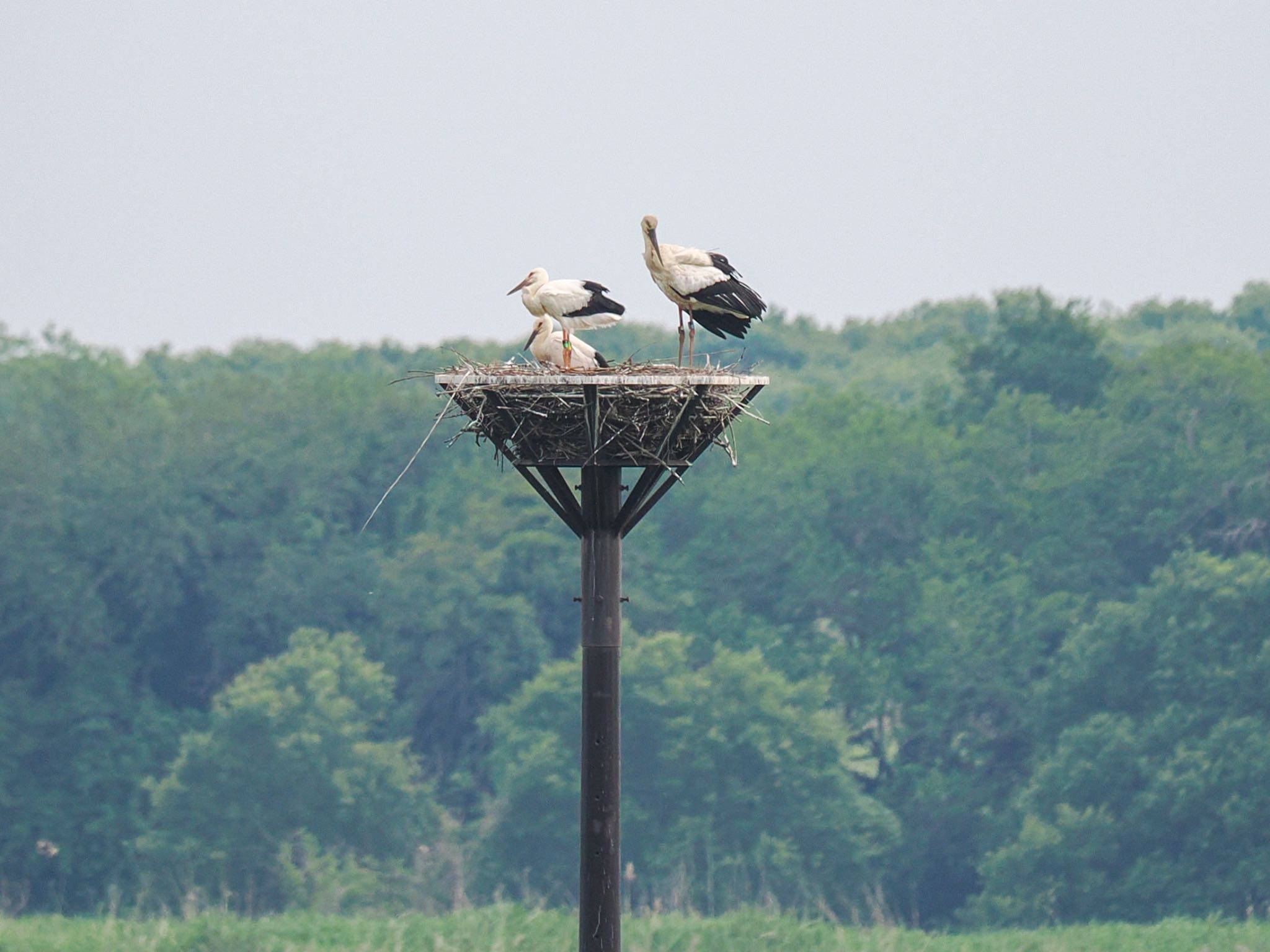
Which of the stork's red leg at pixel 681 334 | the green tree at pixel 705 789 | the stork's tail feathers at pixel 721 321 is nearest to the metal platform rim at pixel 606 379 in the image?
the stork's red leg at pixel 681 334

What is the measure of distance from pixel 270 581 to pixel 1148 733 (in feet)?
80.4

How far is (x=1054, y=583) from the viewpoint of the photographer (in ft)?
193

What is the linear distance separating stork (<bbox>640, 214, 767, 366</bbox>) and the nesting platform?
1054 millimetres

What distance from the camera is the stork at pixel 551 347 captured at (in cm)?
1720

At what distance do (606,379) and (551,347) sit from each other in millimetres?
3239

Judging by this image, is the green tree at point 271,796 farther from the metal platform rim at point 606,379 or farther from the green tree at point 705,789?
the metal platform rim at point 606,379

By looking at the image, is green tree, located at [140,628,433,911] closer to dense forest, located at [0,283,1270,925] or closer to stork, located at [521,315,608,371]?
dense forest, located at [0,283,1270,925]

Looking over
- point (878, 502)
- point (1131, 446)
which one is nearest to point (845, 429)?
point (878, 502)

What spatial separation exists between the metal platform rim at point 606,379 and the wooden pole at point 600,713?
1.79ft

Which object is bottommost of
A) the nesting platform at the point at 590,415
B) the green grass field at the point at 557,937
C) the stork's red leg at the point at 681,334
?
the green grass field at the point at 557,937

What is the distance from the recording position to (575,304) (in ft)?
53.5

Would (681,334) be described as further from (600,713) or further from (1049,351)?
(1049,351)

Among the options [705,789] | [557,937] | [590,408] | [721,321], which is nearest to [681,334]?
[721,321]

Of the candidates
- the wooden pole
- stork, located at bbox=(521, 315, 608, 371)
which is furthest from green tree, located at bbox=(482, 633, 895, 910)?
the wooden pole
